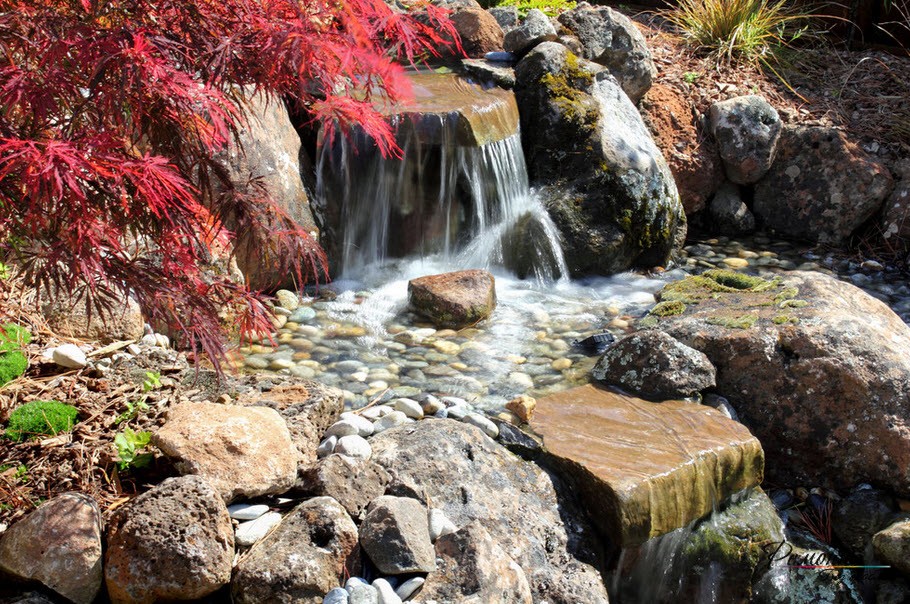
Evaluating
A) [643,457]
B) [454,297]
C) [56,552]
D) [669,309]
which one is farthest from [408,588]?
[669,309]

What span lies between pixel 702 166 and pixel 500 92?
199cm

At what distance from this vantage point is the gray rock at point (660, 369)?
3664mm

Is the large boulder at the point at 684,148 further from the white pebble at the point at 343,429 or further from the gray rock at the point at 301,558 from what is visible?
the gray rock at the point at 301,558

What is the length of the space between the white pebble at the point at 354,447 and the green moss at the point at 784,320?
208cm

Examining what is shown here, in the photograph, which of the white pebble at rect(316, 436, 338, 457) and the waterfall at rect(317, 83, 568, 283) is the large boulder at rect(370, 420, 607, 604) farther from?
the waterfall at rect(317, 83, 568, 283)

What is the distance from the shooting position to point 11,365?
2.97m

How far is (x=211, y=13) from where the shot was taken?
2268 millimetres

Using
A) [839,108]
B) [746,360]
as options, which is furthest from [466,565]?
[839,108]

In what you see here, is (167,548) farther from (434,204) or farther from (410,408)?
(434,204)

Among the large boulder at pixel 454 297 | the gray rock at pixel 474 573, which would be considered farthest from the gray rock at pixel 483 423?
the large boulder at pixel 454 297

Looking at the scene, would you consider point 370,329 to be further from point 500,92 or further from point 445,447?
point 500,92

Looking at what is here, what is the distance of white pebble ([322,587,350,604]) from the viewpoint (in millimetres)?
2301

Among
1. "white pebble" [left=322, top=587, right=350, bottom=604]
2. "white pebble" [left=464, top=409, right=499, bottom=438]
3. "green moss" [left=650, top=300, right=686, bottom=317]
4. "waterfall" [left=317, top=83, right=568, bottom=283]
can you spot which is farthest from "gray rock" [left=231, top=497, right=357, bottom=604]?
"waterfall" [left=317, top=83, right=568, bottom=283]

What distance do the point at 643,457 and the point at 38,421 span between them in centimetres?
214
